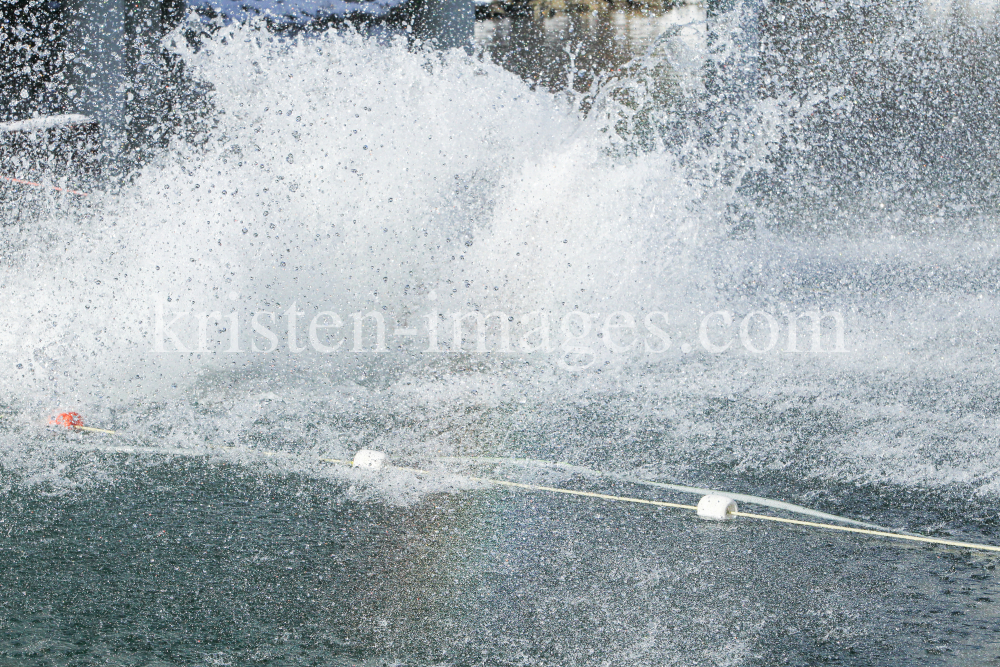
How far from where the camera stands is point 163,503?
324 centimetres

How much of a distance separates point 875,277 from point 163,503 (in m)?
4.83

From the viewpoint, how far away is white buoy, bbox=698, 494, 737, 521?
10.2ft

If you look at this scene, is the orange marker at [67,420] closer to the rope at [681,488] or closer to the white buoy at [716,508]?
the rope at [681,488]

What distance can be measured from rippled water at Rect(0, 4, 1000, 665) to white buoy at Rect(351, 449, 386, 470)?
0.20ft

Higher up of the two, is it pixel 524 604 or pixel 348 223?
pixel 348 223

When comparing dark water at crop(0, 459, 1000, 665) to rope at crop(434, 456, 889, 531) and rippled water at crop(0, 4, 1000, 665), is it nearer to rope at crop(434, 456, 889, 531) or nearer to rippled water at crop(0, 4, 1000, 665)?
rippled water at crop(0, 4, 1000, 665)

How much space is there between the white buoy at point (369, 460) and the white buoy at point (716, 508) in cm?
109

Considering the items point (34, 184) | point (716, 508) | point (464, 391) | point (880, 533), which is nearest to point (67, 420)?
point (464, 391)

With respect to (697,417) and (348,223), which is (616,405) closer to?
(697,417)

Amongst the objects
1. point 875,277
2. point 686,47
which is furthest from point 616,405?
point 686,47

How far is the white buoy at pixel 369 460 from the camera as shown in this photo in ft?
11.6

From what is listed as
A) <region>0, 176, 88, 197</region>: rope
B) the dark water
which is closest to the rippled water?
the dark water

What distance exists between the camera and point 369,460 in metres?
3.56

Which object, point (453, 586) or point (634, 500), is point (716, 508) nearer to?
point (634, 500)
